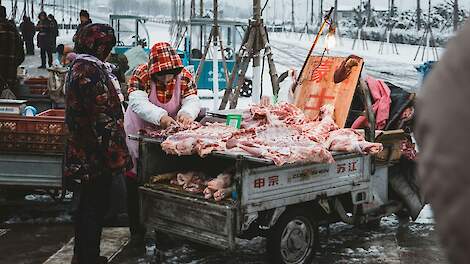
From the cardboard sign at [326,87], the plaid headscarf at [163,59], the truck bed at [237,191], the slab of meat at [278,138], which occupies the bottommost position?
the truck bed at [237,191]

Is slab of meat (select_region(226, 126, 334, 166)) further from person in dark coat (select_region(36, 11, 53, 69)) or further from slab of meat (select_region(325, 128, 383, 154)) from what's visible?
person in dark coat (select_region(36, 11, 53, 69))

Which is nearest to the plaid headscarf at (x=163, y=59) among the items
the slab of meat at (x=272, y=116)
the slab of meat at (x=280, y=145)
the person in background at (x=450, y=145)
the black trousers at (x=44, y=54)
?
the slab of meat at (x=272, y=116)

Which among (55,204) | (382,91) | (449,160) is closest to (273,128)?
(382,91)

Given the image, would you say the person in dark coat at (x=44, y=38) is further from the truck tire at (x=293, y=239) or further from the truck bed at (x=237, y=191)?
the truck tire at (x=293, y=239)

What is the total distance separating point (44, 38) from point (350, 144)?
2339 cm

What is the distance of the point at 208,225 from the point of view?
5.45 meters

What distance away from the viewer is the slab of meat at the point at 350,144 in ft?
19.5

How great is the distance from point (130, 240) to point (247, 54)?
17.1ft

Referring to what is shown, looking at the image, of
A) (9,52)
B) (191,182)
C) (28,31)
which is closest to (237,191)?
(191,182)

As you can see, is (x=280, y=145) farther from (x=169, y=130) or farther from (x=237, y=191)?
(x=169, y=130)

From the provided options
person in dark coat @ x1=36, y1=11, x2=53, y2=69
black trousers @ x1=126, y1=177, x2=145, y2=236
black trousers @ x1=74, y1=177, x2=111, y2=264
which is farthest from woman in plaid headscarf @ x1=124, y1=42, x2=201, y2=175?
person in dark coat @ x1=36, y1=11, x2=53, y2=69

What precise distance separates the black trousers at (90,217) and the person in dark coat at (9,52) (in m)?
4.82

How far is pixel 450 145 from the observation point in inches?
46.6

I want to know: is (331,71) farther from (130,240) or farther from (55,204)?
(55,204)
